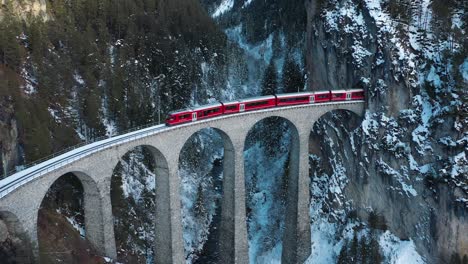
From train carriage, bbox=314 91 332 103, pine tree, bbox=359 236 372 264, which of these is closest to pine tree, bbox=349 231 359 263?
pine tree, bbox=359 236 372 264

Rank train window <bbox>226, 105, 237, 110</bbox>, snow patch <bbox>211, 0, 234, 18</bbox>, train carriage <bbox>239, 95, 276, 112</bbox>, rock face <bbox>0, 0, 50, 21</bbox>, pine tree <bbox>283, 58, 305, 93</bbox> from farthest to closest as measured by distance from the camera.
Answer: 1. snow patch <bbox>211, 0, 234, 18</bbox>
2. pine tree <bbox>283, 58, 305, 93</bbox>
3. rock face <bbox>0, 0, 50, 21</bbox>
4. train carriage <bbox>239, 95, 276, 112</bbox>
5. train window <bbox>226, 105, 237, 110</bbox>

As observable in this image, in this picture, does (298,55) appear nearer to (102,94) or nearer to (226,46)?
(226,46)

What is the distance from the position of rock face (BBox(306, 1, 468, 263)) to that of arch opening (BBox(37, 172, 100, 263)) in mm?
31883

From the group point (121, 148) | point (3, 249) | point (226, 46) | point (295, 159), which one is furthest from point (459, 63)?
point (226, 46)

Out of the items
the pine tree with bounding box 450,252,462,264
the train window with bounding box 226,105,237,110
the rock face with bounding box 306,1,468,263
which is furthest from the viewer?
the train window with bounding box 226,105,237,110

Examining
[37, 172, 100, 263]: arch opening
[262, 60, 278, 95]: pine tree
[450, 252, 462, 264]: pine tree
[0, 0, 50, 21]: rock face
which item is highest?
[0, 0, 50, 21]: rock face

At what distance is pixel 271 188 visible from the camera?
73375 mm

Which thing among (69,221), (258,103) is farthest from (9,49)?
(258,103)

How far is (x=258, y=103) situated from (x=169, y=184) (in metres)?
13.9

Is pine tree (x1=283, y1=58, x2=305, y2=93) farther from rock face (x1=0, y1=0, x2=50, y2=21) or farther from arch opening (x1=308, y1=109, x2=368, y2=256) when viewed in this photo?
rock face (x1=0, y1=0, x2=50, y2=21)

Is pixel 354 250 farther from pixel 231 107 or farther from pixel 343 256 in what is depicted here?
pixel 231 107

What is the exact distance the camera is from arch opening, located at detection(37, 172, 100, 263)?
45.8m

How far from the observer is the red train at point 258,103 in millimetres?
49591

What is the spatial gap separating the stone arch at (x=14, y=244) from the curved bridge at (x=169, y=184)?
286 mm
